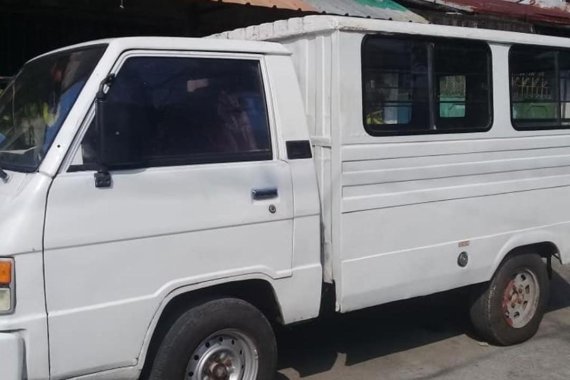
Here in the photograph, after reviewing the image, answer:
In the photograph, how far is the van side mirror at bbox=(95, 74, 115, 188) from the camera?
10.5 ft

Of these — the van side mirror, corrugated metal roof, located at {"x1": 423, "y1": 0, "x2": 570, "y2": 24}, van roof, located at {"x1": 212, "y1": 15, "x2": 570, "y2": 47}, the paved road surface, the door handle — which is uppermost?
corrugated metal roof, located at {"x1": 423, "y1": 0, "x2": 570, "y2": 24}

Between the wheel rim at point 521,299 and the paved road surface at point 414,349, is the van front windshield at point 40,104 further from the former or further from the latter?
the wheel rim at point 521,299

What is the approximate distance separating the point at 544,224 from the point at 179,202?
122 inches

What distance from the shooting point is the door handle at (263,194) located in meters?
3.74

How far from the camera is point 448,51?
464 cm

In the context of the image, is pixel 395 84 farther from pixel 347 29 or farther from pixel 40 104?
pixel 40 104

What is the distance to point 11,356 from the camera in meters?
2.98

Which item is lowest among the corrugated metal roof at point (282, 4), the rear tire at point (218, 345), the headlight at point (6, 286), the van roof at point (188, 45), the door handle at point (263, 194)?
the rear tire at point (218, 345)

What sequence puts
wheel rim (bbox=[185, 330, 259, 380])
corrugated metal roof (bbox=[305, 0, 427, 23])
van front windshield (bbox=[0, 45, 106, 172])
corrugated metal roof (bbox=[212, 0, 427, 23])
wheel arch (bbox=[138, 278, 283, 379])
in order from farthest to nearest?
corrugated metal roof (bbox=[305, 0, 427, 23]) < corrugated metal roof (bbox=[212, 0, 427, 23]) < wheel rim (bbox=[185, 330, 259, 380]) < wheel arch (bbox=[138, 278, 283, 379]) < van front windshield (bbox=[0, 45, 106, 172])

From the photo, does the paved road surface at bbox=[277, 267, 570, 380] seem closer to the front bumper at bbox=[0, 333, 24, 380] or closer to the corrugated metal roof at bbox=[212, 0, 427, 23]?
the front bumper at bbox=[0, 333, 24, 380]

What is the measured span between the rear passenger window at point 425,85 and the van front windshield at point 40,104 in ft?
5.51

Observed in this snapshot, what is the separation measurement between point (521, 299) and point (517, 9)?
325 inches

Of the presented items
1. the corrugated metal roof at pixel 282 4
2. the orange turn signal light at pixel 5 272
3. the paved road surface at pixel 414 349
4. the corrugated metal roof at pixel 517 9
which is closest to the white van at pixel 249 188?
the orange turn signal light at pixel 5 272

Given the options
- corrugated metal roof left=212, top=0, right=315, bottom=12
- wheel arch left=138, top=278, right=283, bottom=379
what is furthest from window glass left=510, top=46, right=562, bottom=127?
corrugated metal roof left=212, top=0, right=315, bottom=12
